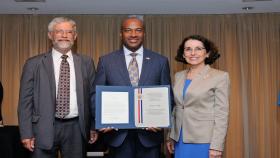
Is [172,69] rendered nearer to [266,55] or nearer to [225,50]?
[225,50]

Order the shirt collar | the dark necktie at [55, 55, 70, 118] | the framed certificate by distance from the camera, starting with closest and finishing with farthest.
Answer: the framed certificate → the dark necktie at [55, 55, 70, 118] → the shirt collar

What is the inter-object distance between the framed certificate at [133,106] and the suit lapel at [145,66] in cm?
10

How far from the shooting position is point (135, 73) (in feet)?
9.14

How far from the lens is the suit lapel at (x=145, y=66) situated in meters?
2.75

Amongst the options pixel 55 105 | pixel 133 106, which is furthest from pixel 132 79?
pixel 55 105

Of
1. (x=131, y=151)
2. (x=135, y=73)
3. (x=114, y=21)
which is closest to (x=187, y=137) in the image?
(x=131, y=151)

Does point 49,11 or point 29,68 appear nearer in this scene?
point 29,68

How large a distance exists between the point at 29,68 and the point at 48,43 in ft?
6.05

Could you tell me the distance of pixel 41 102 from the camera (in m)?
2.74

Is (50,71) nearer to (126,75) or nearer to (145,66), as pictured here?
(126,75)

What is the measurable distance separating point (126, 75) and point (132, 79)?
2.3 inches

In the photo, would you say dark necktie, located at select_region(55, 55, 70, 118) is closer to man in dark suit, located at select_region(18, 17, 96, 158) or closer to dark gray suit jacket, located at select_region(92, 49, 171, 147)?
man in dark suit, located at select_region(18, 17, 96, 158)

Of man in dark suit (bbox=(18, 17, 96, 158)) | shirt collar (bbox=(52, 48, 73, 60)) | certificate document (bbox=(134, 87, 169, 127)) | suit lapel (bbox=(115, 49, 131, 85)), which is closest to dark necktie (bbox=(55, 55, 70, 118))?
man in dark suit (bbox=(18, 17, 96, 158))

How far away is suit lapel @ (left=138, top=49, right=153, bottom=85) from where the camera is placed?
2.75 meters
